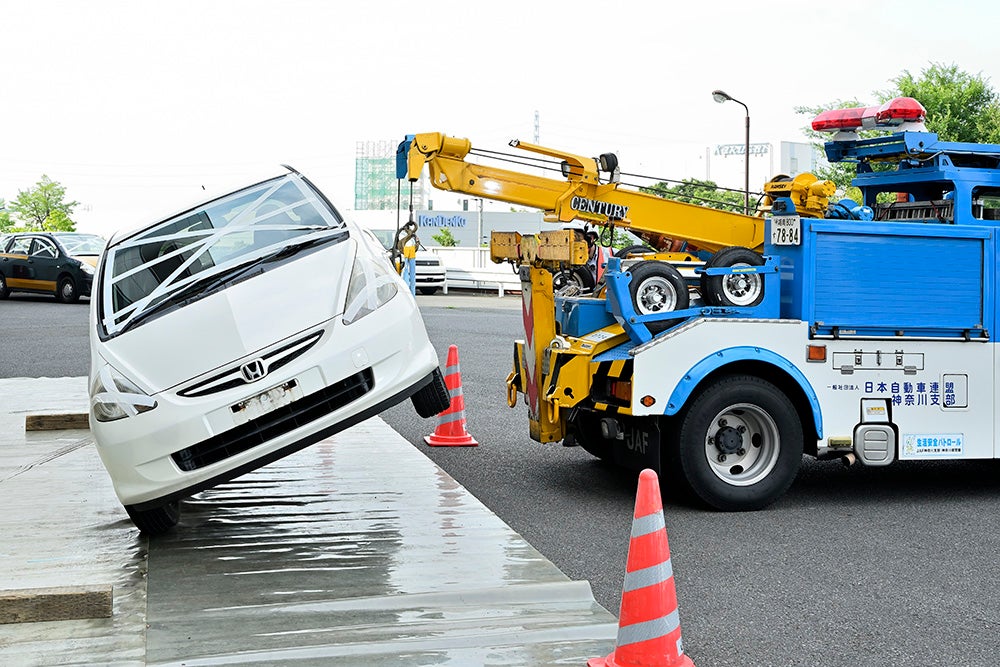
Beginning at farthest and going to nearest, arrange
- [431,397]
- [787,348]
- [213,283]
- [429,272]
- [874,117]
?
[429,272] < [874,117] < [787,348] < [431,397] < [213,283]

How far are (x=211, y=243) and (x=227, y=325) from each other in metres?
1.12

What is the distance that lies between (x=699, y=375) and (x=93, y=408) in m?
3.90

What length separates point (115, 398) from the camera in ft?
22.0

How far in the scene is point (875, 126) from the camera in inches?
377

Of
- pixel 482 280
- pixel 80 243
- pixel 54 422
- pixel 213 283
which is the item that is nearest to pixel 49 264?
pixel 80 243

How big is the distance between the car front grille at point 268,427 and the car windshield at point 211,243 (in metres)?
0.98

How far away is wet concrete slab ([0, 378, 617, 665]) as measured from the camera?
5.21 m

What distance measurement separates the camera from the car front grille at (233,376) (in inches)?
263

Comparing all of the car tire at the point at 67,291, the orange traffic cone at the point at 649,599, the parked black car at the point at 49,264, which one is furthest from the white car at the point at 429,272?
the orange traffic cone at the point at 649,599

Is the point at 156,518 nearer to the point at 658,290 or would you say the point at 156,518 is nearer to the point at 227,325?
the point at 227,325

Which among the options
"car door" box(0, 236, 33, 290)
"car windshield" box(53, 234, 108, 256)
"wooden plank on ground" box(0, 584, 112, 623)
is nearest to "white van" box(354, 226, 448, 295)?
"car windshield" box(53, 234, 108, 256)

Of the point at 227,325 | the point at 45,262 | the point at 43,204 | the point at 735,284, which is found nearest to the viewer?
the point at 227,325

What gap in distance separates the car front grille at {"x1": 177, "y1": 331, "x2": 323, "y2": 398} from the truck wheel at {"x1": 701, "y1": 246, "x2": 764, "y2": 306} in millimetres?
3234

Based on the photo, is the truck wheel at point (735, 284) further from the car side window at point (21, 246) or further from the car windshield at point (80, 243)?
the car side window at point (21, 246)
